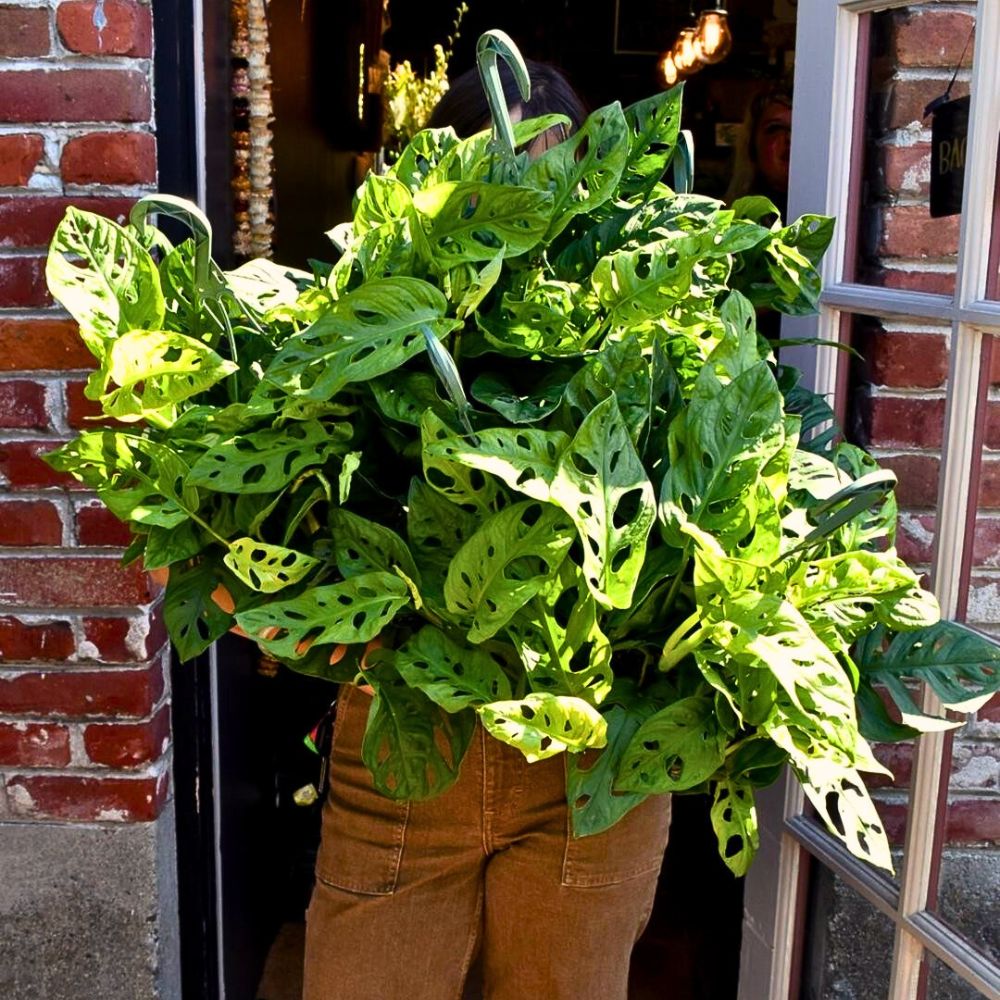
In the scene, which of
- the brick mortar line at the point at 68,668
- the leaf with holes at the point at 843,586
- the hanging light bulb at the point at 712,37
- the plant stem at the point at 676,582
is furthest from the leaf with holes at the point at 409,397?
the hanging light bulb at the point at 712,37

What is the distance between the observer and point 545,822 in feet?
3.99

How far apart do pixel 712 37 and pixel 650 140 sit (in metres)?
3.03

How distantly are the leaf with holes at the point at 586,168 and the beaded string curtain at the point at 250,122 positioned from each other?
1.06 m

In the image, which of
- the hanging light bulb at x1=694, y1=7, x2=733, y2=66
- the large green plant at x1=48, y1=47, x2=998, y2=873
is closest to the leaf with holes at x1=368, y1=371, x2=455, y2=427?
the large green plant at x1=48, y1=47, x2=998, y2=873

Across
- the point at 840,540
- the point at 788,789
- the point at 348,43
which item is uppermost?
the point at 348,43

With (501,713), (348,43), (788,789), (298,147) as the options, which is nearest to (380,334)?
(501,713)

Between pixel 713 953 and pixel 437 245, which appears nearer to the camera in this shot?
pixel 437 245

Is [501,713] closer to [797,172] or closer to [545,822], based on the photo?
[545,822]

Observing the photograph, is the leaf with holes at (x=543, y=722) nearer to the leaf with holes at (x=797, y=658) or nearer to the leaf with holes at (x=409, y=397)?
the leaf with holes at (x=797, y=658)

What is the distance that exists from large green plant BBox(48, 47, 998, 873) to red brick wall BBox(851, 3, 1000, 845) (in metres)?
0.25

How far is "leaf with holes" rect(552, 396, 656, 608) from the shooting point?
2.86 ft

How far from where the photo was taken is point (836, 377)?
1.50 metres

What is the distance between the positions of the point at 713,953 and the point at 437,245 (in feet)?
6.11

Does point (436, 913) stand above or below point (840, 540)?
below
